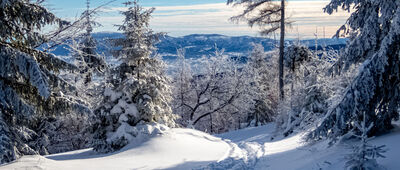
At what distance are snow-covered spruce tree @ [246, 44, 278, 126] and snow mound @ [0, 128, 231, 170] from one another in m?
14.8

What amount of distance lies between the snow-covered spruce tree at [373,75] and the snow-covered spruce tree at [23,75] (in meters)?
6.12

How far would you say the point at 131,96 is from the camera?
13742 mm

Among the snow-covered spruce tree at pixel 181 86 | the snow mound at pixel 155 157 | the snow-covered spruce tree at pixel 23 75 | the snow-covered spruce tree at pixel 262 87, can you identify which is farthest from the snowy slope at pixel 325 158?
the snow-covered spruce tree at pixel 181 86

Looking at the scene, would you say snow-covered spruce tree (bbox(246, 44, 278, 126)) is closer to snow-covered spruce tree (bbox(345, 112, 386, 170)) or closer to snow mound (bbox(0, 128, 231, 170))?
snow mound (bbox(0, 128, 231, 170))

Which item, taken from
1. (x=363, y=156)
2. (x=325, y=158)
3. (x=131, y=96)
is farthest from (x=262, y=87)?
(x=363, y=156)

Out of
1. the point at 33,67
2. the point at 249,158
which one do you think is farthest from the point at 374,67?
the point at 33,67

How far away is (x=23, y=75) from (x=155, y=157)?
15.7 ft

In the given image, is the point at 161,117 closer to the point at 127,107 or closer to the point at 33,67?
the point at 127,107

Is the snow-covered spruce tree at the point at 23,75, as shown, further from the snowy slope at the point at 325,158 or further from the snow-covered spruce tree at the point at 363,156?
the snow-covered spruce tree at the point at 363,156

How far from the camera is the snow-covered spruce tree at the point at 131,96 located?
43.1 feet

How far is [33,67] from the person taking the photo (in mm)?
6219

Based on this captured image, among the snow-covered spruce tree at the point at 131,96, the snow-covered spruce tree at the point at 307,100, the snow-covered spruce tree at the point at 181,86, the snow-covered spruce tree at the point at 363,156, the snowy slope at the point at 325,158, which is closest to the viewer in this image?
the snow-covered spruce tree at the point at 363,156

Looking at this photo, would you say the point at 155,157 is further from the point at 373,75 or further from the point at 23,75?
the point at 373,75

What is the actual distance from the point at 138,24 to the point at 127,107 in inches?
159
